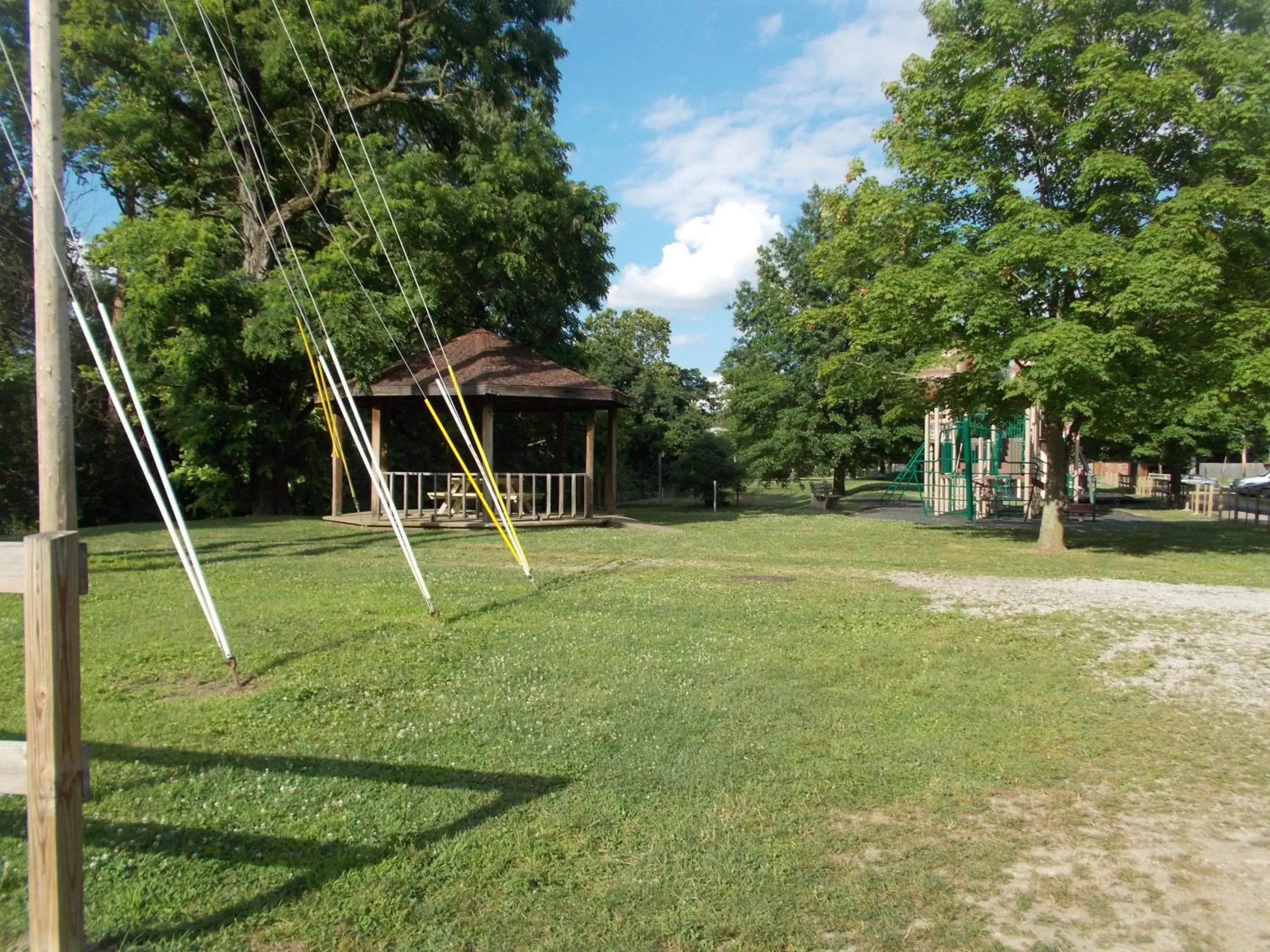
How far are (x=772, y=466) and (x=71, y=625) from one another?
31727 millimetres

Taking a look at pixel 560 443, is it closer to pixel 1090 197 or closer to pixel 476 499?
pixel 476 499

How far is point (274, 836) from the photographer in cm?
405

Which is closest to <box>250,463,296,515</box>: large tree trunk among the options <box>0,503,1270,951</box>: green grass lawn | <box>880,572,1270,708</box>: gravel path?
<box>0,503,1270,951</box>: green grass lawn

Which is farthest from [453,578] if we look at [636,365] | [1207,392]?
[636,365]

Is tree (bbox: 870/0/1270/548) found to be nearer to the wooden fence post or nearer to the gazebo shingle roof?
the gazebo shingle roof

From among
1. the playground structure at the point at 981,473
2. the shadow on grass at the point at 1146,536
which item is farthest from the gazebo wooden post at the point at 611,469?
the playground structure at the point at 981,473

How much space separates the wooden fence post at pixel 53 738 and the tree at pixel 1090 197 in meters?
13.2

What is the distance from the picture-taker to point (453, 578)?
11.6 meters

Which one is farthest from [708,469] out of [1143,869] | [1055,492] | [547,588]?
[1143,869]

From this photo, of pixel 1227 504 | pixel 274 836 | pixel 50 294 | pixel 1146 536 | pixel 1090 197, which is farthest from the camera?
pixel 1227 504

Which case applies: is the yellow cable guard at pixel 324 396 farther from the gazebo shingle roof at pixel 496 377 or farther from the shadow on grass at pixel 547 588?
the shadow on grass at pixel 547 588

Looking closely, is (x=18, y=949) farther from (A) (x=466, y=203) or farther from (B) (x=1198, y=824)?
(A) (x=466, y=203)

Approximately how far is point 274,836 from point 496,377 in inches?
644

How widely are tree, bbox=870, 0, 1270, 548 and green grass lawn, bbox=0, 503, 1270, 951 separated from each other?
630cm
